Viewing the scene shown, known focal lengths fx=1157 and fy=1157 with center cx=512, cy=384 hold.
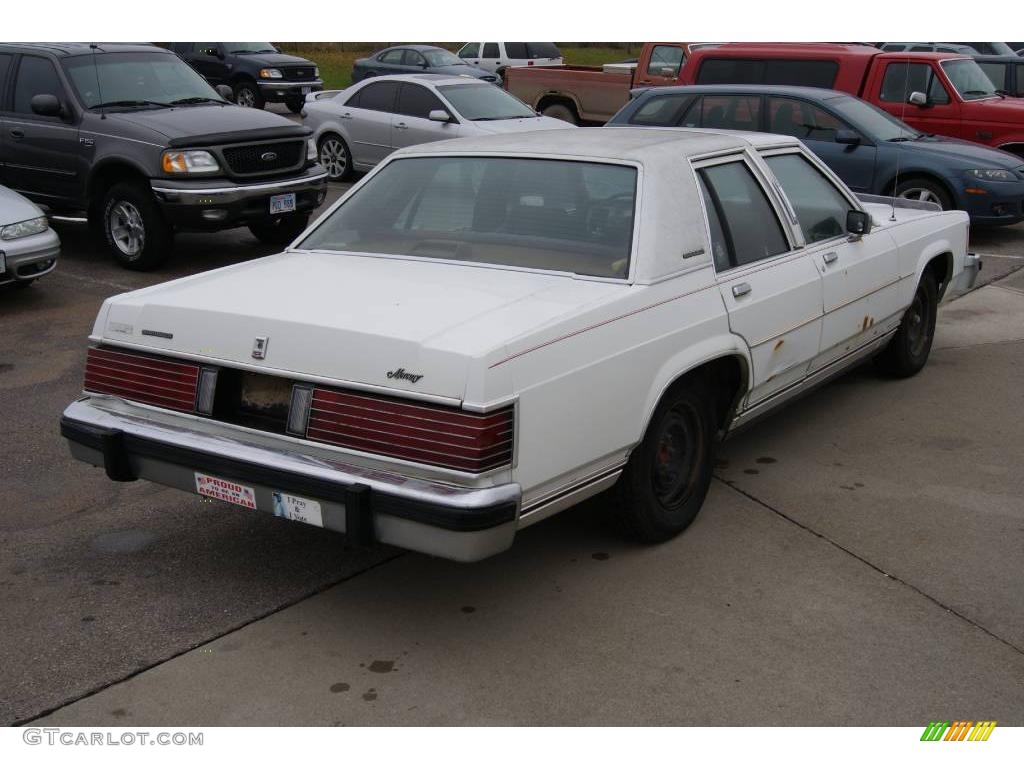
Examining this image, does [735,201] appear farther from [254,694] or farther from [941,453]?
[254,694]

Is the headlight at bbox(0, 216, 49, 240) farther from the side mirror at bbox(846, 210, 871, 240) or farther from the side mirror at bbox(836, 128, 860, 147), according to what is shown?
the side mirror at bbox(836, 128, 860, 147)

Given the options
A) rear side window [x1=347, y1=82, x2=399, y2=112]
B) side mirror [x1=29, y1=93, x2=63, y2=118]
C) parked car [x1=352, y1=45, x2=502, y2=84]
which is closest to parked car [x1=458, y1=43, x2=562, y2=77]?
parked car [x1=352, y1=45, x2=502, y2=84]

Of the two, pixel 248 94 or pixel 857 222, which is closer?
pixel 857 222

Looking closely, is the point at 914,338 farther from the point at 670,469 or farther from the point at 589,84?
the point at 589,84

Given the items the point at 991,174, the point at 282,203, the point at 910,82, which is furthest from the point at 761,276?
the point at 910,82

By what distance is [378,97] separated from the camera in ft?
47.4

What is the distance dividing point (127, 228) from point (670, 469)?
673 cm

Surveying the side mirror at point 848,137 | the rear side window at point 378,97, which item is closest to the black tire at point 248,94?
the rear side window at point 378,97

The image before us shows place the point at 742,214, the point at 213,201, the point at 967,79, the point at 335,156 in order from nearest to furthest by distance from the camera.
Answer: the point at 742,214 < the point at 213,201 < the point at 967,79 < the point at 335,156

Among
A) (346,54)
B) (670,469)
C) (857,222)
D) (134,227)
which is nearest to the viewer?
(670,469)

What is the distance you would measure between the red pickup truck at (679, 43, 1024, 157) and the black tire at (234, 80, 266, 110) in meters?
11.9

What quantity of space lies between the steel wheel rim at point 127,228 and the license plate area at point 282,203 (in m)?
1.07

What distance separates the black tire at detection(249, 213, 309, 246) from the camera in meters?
10.5

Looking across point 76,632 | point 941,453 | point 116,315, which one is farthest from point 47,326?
point 941,453
